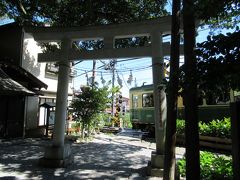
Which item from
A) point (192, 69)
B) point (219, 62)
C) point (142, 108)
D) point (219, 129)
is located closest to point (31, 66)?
point (142, 108)

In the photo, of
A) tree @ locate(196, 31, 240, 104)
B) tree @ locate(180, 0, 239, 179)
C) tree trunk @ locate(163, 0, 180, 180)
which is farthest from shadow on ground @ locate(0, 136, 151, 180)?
tree @ locate(196, 31, 240, 104)

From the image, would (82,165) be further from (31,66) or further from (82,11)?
(31,66)

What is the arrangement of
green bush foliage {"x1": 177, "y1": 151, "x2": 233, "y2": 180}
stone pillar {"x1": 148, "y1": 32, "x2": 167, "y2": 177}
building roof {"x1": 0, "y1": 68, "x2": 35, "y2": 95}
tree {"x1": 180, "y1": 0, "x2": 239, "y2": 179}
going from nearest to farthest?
tree {"x1": 180, "y1": 0, "x2": 239, "y2": 179} → green bush foliage {"x1": 177, "y1": 151, "x2": 233, "y2": 180} → stone pillar {"x1": 148, "y1": 32, "x2": 167, "y2": 177} → building roof {"x1": 0, "y1": 68, "x2": 35, "y2": 95}

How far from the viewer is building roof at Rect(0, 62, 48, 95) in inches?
568

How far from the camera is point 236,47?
338 centimetres

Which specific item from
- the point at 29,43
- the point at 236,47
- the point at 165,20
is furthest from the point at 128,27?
the point at 29,43

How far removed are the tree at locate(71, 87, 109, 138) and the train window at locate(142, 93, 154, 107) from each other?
5414 mm

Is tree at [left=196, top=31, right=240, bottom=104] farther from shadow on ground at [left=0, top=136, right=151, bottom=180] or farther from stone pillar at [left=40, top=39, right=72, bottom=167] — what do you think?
stone pillar at [left=40, top=39, right=72, bottom=167]

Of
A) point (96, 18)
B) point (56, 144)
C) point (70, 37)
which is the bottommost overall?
point (56, 144)

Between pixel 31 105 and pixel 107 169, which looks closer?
pixel 107 169

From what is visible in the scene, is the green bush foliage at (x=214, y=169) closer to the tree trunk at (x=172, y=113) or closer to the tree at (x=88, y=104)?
the tree trunk at (x=172, y=113)

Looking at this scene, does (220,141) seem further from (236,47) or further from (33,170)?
(236,47)

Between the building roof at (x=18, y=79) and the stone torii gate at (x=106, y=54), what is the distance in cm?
499

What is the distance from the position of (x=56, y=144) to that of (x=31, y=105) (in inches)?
373
